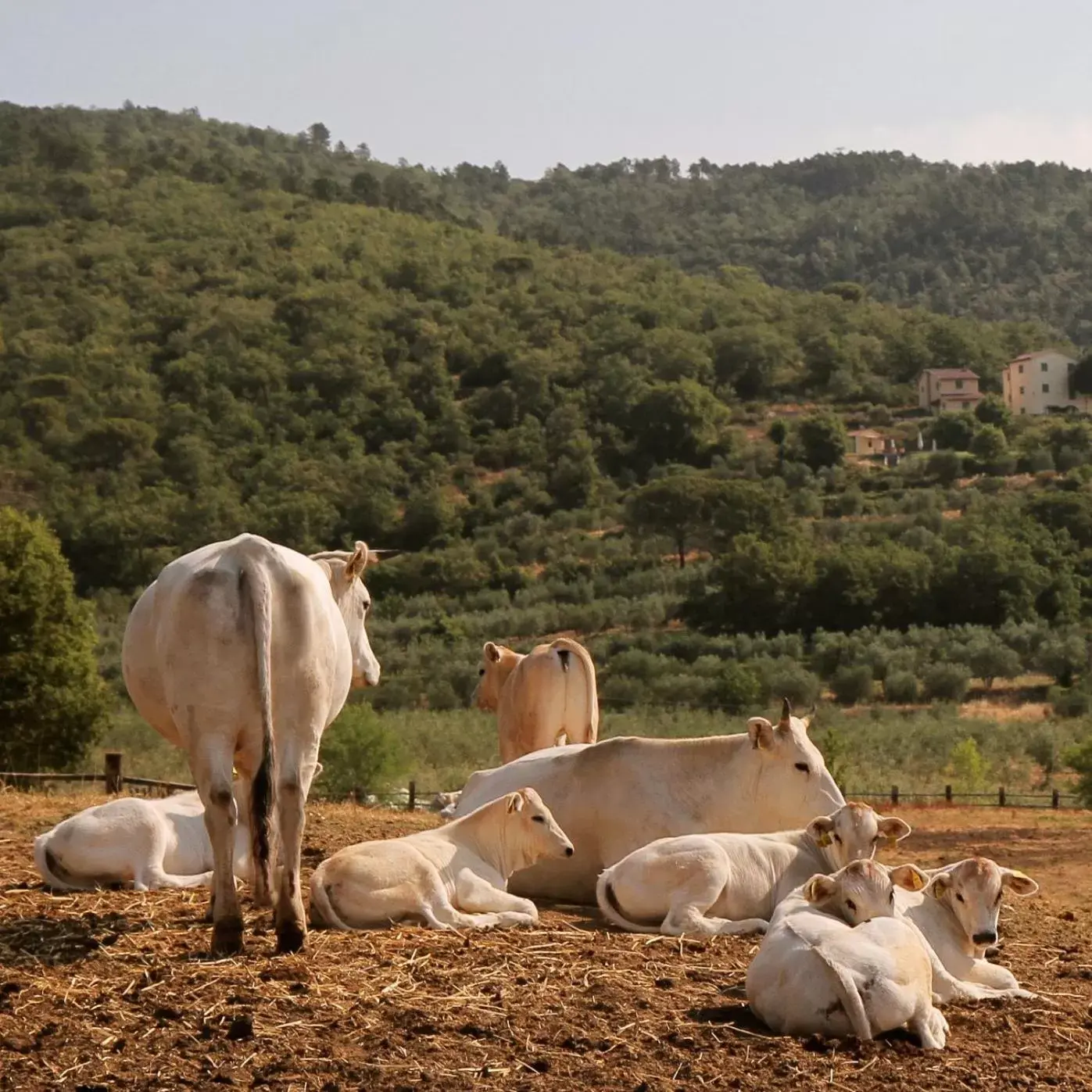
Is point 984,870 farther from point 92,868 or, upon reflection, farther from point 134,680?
point 92,868

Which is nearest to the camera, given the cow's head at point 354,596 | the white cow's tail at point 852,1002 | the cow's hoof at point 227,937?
the white cow's tail at point 852,1002

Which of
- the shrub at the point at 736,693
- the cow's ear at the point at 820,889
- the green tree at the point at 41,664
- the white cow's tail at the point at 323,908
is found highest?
the cow's ear at the point at 820,889

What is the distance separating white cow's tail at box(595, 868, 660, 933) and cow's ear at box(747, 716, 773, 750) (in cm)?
149

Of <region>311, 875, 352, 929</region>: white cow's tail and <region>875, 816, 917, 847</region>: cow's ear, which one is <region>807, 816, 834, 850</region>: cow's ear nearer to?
<region>875, 816, 917, 847</region>: cow's ear

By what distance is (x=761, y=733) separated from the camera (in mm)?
10500

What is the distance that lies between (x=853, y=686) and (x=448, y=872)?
44.6 metres

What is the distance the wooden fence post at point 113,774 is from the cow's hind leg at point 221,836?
9883mm

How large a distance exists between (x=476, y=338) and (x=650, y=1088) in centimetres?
8581

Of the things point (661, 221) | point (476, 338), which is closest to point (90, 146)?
point (476, 338)

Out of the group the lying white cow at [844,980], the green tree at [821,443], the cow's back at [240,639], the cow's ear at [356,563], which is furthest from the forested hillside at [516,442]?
the lying white cow at [844,980]

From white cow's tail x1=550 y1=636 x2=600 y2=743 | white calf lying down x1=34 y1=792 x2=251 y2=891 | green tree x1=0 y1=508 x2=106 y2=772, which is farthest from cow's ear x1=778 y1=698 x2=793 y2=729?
green tree x1=0 y1=508 x2=106 y2=772

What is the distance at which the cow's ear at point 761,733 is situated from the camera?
10375 mm

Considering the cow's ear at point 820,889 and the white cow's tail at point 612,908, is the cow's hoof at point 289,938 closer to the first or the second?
the white cow's tail at point 612,908

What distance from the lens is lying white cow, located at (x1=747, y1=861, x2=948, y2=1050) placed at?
22.2 feet
